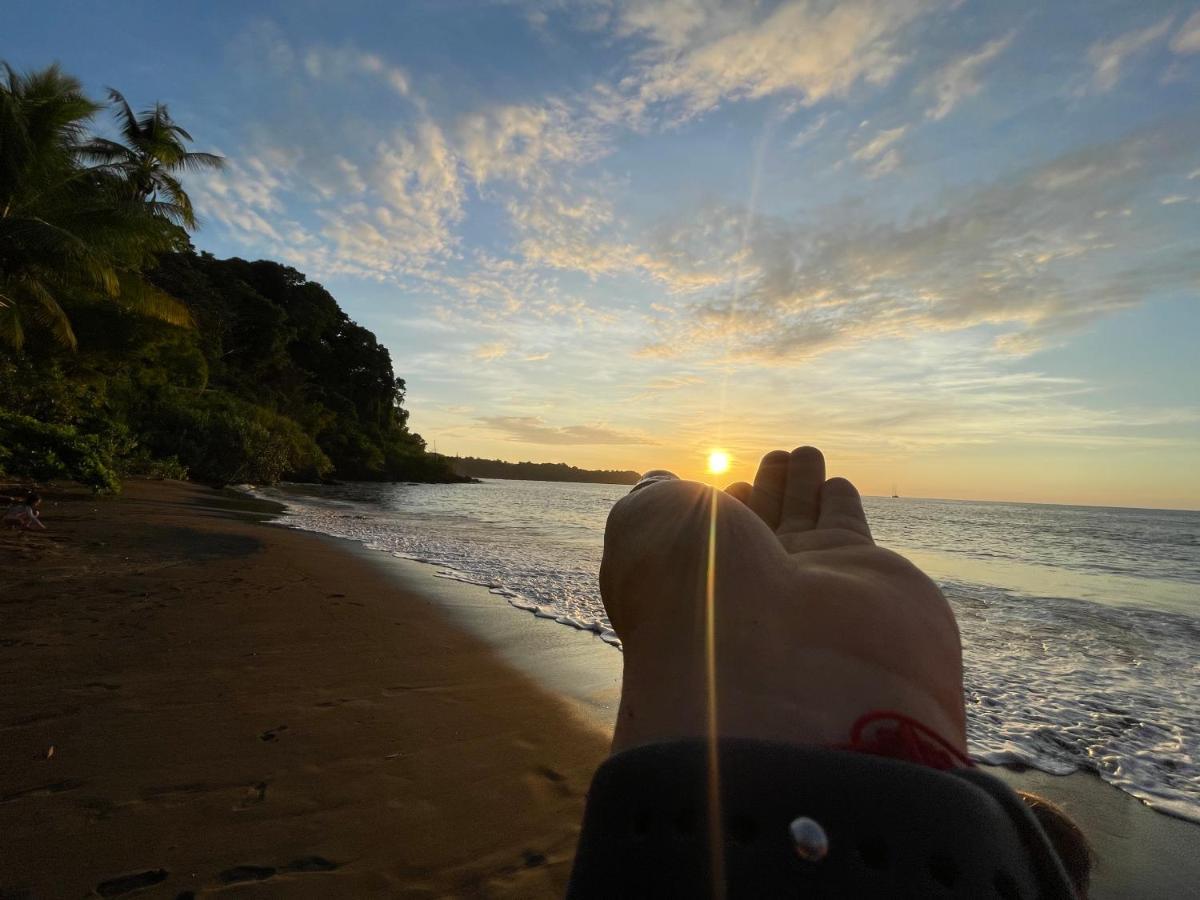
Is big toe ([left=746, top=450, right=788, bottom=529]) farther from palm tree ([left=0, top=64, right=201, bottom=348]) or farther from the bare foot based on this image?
palm tree ([left=0, top=64, right=201, bottom=348])

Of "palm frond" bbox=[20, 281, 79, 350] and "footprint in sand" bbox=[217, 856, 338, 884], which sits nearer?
"footprint in sand" bbox=[217, 856, 338, 884]

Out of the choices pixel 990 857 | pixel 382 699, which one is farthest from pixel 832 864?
pixel 382 699

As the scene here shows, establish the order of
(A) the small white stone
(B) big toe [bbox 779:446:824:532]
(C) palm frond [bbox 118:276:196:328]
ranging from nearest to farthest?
(A) the small white stone, (B) big toe [bbox 779:446:824:532], (C) palm frond [bbox 118:276:196:328]

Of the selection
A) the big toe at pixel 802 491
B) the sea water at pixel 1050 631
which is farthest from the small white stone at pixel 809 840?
the sea water at pixel 1050 631

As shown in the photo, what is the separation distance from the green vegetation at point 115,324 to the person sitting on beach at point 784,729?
40.6 feet

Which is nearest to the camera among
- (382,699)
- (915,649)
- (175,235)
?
(915,649)

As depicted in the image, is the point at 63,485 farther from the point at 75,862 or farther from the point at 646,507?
the point at 646,507

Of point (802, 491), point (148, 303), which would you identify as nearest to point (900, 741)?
point (802, 491)

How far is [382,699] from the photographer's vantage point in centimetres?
288

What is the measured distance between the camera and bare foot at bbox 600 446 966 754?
1017mm

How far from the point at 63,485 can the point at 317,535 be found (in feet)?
21.4

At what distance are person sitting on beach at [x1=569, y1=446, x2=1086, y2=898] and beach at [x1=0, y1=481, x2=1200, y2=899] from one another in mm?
1010

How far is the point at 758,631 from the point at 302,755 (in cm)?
189


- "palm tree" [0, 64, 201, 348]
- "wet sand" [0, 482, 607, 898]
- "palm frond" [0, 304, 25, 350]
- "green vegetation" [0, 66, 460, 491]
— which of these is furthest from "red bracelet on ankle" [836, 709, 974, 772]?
"palm frond" [0, 304, 25, 350]
